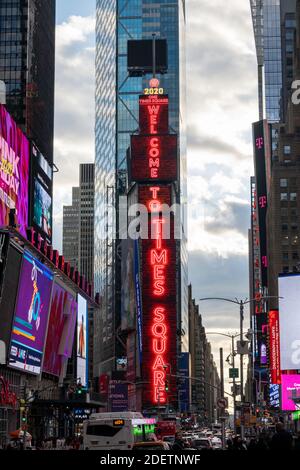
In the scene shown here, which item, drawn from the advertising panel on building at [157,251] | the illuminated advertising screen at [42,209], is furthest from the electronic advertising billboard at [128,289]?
the illuminated advertising screen at [42,209]

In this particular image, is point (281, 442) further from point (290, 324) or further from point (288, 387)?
point (288, 387)

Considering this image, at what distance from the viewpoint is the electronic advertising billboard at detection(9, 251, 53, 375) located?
7931 centimetres

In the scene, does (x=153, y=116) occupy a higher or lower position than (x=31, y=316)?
higher

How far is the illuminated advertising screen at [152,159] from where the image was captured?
165250 mm

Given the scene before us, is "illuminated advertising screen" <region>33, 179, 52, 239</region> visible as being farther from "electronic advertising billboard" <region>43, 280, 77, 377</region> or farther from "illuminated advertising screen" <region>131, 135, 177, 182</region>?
"illuminated advertising screen" <region>131, 135, 177, 182</region>

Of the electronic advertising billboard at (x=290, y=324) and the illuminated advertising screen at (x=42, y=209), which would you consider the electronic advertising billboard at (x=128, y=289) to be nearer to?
the illuminated advertising screen at (x=42, y=209)

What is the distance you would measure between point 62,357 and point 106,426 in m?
58.2

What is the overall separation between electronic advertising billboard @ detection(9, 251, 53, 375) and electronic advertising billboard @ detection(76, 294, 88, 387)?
80.6 feet

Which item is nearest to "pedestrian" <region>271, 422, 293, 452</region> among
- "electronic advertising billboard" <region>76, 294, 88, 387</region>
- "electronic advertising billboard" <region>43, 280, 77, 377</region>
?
"electronic advertising billboard" <region>43, 280, 77, 377</region>

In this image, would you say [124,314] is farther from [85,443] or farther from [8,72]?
[85,443]

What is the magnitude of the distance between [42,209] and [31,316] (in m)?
37.9

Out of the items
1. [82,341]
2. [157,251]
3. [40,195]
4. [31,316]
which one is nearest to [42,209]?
[40,195]

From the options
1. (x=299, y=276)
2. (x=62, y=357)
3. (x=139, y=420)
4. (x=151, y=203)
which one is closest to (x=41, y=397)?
(x=62, y=357)

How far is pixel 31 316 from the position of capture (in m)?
84.8
